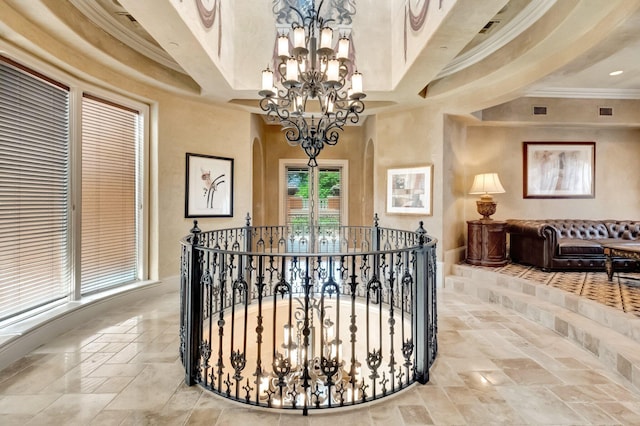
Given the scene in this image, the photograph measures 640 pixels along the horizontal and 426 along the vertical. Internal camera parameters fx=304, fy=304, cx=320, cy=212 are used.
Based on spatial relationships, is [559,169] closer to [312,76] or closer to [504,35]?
[504,35]

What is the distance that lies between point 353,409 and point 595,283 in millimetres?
Answer: 4073

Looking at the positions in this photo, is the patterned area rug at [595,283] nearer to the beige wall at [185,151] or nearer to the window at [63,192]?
the beige wall at [185,151]

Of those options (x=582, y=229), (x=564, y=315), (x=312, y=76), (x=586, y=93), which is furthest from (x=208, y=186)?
(x=586, y=93)

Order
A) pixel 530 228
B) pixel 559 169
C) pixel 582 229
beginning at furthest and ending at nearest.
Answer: pixel 559 169 → pixel 582 229 → pixel 530 228

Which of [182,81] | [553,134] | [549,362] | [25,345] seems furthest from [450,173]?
[25,345]

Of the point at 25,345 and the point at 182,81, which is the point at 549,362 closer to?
the point at 25,345

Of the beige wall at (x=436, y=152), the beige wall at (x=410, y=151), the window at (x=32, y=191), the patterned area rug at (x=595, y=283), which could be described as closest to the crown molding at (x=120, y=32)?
the beige wall at (x=436, y=152)

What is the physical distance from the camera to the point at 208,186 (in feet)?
17.4

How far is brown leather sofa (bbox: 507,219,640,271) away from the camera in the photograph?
4660 millimetres

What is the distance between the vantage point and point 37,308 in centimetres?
327

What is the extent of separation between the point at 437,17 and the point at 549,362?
3358 millimetres

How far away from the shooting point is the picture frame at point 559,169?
593 centimetres

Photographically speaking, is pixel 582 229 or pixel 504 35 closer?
pixel 504 35

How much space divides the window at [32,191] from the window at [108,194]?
29 centimetres
